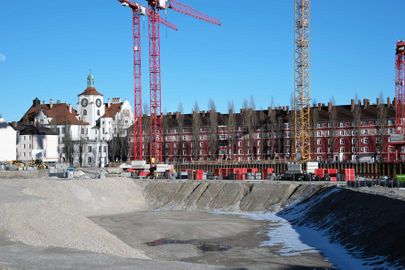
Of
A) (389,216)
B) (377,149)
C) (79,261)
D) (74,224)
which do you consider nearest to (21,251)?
(79,261)

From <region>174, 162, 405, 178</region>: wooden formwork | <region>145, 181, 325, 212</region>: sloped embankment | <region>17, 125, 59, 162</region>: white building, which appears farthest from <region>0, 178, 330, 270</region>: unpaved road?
<region>17, 125, 59, 162</region>: white building

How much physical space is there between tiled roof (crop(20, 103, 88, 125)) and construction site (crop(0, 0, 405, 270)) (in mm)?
417

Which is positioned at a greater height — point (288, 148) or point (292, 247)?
point (288, 148)

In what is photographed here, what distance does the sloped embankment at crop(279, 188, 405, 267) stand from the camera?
1223 inches

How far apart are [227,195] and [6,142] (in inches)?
2974

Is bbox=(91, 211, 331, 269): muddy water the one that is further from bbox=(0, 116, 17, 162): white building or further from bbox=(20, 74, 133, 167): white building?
bbox=(20, 74, 133, 167): white building

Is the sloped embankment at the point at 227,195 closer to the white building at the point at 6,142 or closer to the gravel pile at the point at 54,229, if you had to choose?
the gravel pile at the point at 54,229

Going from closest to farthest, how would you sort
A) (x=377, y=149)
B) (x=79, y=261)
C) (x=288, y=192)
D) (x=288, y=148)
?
1. (x=79, y=261)
2. (x=288, y=192)
3. (x=377, y=149)
4. (x=288, y=148)

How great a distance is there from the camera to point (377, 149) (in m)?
111

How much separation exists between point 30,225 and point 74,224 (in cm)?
261

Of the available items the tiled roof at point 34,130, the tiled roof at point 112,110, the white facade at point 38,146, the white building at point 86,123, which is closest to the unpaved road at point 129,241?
the white facade at point 38,146

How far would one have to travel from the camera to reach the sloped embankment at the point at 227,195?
60031mm

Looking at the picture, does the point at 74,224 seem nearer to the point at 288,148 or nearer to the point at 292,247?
the point at 292,247

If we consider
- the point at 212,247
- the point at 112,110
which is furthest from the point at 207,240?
the point at 112,110
